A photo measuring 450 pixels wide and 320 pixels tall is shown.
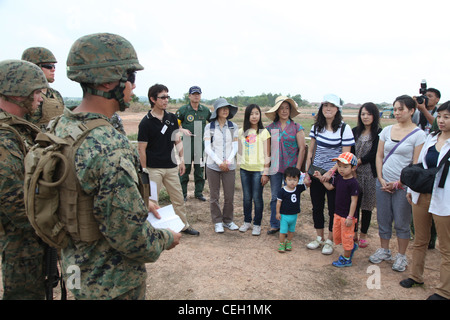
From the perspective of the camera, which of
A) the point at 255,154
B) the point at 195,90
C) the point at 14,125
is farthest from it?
the point at 195,90

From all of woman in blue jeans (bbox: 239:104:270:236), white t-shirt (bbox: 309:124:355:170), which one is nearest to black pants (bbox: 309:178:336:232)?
white t-shirt (bbox: 309:124:355:170)

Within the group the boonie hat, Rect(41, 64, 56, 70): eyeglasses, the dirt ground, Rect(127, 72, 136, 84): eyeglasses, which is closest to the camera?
Rect(127, 72, 136, 84): eyeglasses

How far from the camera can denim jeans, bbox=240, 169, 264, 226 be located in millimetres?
4961

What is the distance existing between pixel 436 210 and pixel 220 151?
114 inches

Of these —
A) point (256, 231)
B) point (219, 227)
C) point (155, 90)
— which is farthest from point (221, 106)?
point (256, 231)

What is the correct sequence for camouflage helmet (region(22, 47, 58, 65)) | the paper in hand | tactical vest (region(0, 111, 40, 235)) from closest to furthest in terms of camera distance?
the paper in hand → tactical vest (region(0, 111, 40, 235)) → camouflage helmet (region(22, 47, 58, 65))

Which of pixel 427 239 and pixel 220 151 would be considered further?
pixel 220 151

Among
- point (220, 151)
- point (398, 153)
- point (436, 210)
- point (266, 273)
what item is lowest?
point (266, 273)

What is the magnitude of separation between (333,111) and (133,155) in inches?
128

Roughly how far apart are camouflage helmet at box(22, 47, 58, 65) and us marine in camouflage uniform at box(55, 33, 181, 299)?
2.63 meters

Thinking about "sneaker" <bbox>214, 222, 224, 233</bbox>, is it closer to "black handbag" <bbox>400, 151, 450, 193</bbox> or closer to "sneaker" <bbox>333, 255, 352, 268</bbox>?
"sneaker" <bbox>333, 255, 352, 268</bbox>

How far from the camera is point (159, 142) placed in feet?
15.2

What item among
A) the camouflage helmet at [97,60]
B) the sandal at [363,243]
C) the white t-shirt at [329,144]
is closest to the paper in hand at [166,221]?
the camouflage helmet at [97,60]

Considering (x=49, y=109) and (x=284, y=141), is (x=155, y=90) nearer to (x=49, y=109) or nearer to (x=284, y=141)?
(x=49, y=109)
